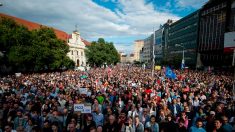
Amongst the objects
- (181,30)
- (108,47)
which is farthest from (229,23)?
(108,47)

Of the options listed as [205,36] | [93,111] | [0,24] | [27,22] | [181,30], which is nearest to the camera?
[93,111]

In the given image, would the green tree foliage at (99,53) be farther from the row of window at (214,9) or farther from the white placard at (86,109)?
the white placard at (86,109)

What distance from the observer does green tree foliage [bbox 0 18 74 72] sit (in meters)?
47.4

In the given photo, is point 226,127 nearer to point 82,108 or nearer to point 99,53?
point 82,108

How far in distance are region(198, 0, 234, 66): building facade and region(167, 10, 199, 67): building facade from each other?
5.33 metres

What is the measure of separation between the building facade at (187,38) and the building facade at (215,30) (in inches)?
210

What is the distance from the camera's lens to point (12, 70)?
176ft

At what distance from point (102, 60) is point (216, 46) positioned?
4019 cm

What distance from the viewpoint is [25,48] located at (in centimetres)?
4828

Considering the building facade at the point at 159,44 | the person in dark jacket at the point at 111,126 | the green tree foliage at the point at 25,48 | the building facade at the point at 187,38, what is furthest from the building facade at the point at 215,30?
the person in dark jacket at the point at 111,126

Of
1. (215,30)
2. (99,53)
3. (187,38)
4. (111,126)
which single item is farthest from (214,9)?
(111,126)

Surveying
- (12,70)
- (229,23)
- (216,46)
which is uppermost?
(229,23)

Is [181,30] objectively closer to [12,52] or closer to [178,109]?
[12,52]

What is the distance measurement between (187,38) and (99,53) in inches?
1086
